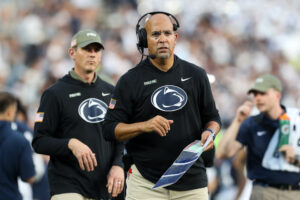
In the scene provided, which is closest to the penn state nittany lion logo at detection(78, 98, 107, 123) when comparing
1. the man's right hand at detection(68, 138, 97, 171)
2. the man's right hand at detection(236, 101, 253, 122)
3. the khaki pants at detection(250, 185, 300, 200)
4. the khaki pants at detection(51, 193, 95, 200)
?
the man's right hand at detection(68, 138, 97, 171)

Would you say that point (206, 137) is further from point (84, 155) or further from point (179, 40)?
point (179, 40)

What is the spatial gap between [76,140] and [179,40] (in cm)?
1067

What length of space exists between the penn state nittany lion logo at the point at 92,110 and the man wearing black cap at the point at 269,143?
1.85m

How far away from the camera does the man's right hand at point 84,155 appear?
171 inches

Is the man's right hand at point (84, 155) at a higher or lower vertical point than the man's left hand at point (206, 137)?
lower

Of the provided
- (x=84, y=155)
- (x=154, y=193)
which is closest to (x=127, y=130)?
(x=154, y=193)

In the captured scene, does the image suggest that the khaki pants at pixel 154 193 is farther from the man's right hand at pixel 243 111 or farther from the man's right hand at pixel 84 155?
the man's right hand at pixel 243 111

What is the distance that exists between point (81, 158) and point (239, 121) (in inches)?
94.2

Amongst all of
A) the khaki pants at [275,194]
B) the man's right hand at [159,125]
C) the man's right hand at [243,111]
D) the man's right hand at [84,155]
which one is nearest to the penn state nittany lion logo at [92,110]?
the man's right hand at [84,155]

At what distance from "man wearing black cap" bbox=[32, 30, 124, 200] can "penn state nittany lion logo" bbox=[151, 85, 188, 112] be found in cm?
86

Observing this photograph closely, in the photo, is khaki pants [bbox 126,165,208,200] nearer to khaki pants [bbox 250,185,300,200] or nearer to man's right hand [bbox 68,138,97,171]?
man's right hand [bbox 68,138,97,171]

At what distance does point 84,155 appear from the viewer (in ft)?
14.2

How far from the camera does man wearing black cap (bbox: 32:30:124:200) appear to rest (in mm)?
4621

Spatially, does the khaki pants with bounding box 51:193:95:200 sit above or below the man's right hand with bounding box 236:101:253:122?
below
